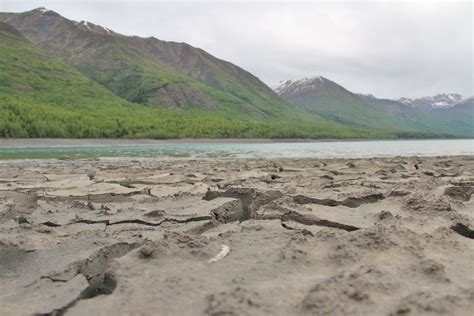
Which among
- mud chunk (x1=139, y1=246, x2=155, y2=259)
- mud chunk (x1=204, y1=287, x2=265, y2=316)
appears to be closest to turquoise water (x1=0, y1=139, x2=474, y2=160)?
mud chunk (x1=139, y1=246, x2=155, y2=259)

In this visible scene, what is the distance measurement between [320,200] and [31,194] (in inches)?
192

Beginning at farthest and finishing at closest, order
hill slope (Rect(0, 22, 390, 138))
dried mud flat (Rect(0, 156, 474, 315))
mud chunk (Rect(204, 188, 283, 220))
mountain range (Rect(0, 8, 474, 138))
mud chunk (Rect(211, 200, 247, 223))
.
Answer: mountain range (Rect(0, 8, 474, 138))
hill slope (Rect(0, 22, 390, 138))
mud chunk (Rect(204, 188, 283, 220))
mud chunk (Rect(211, 200, 247, 223))
dried mud flat (Rect(0, 156, 474, 315))

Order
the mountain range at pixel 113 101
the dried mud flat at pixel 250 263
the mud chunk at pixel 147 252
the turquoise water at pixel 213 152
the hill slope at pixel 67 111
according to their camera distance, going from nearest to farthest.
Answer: the dried mud flat at pixel 250 263
the mud chunk at pixel 147 252
the turquoise water at pixel 213 152
the hill slope at pixel 67 111
the mountain range at pixel 113 101

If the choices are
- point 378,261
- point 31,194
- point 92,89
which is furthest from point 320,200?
point 92,89

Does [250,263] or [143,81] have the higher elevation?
[143,81]

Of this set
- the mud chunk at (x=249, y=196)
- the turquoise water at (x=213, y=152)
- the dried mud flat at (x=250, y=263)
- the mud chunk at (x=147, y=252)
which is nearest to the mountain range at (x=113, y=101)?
the turquoise water at (x=213, y=152)

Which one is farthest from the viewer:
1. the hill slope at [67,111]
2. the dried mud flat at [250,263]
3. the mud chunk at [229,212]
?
the hill slope at [67,111]

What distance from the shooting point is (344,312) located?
2111mm

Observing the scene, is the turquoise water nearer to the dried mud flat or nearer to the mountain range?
the mountain range

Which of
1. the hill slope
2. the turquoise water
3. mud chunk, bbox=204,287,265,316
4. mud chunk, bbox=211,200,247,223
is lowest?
the turquoise water

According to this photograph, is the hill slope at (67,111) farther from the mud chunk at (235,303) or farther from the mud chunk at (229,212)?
the mud chunk at (235,303)

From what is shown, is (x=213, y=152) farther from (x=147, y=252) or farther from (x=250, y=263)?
(x=250, y=263)

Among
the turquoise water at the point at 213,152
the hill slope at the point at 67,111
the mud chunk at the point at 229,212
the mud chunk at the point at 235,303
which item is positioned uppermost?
the hill slope at the point at 67,111

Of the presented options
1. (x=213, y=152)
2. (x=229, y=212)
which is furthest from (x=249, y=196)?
(x=213, y=152)
